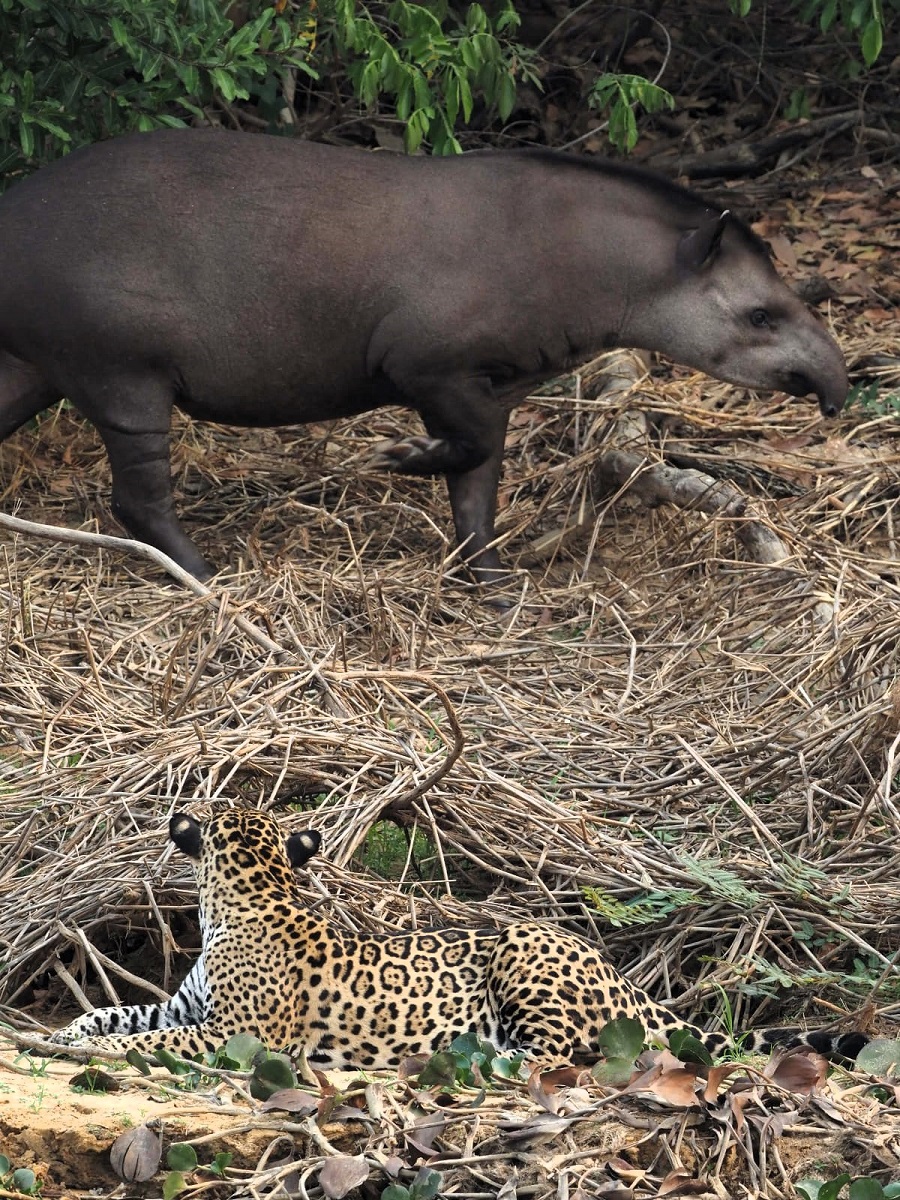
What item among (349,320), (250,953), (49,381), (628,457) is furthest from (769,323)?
(250,953)

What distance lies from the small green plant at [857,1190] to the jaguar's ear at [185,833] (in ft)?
6.68

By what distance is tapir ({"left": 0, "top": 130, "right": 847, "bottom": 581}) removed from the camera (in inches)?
327

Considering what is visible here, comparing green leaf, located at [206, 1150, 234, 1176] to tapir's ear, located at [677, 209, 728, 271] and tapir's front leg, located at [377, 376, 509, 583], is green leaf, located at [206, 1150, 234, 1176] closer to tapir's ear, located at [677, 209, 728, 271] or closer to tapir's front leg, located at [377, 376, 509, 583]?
tapir's front leg, located at [377, 376, 509, 583]

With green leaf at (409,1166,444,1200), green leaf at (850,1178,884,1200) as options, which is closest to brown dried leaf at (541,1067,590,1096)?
green leaf at (409,1166,444,1200)

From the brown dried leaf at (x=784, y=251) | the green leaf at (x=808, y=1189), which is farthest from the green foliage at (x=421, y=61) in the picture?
the green leaf at (x=808, y=1189)

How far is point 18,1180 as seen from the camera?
380cm

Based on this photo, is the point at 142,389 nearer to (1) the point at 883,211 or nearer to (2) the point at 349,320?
(2) the point at 349,320

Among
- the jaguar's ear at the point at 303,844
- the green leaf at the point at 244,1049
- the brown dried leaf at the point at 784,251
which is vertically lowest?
the brown dried leaf at the point at 784,251

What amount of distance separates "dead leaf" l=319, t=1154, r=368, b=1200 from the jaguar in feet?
2.84

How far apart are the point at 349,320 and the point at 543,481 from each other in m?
1.60

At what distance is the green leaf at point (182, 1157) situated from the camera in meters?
3.81

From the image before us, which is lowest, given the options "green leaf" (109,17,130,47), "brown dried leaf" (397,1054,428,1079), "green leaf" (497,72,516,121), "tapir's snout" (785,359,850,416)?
"tapir's snout" (785,359,850,416)

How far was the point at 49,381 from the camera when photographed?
339 inches

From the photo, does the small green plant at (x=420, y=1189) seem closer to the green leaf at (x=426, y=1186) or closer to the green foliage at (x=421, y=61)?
the green leaf at (x=426, y=1186)
